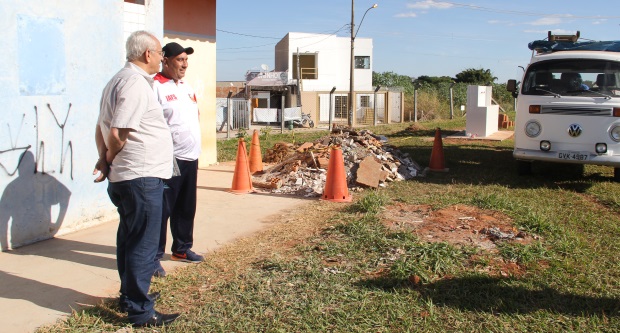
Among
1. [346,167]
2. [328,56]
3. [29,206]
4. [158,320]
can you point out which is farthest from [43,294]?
[328,56]

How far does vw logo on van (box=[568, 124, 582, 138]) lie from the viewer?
8.88 metres

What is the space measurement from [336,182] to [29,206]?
4.12 m

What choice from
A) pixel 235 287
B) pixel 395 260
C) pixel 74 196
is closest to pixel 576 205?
pixel 395 260

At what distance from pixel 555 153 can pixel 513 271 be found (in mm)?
4871

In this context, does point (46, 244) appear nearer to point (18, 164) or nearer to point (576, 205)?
point (18, 164)

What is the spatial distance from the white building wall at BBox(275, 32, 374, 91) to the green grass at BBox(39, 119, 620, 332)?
129 ft

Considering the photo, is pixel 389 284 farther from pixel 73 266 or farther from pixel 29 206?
pixel 29 206

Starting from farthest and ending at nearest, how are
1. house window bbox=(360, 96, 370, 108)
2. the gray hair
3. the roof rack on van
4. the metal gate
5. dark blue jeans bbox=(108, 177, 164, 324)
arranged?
house window bbox=(360, 96, 370, 108), the metal gate, the roof rack on van, the gray hair, dark blue jeans bbox=(108, 177, 164, 324)

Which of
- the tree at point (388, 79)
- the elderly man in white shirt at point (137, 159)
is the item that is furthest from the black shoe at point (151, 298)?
the tree at point (388, 79)

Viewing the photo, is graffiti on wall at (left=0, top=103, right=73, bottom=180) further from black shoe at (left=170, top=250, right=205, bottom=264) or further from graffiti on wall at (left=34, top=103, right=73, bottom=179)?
black shoe at (left=170, top=250, right=205, bottom=264)

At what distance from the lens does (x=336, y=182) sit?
815 centimetres

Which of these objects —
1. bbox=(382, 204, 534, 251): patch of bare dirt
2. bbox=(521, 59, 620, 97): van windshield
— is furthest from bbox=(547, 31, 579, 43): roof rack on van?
bbox=(382, 204, 534, 251): patch of bare dirt

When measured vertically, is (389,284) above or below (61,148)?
below

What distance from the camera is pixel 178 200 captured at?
16.8 ft
